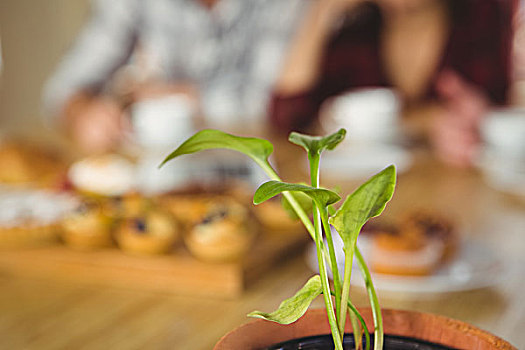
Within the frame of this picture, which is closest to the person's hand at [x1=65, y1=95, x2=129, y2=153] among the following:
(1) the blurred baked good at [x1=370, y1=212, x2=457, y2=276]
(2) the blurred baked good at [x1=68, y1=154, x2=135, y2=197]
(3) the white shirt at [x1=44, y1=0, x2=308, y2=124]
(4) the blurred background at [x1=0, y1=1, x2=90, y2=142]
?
(3) the white shirt at [x1=44, y1=0, x2=308, y2=124]

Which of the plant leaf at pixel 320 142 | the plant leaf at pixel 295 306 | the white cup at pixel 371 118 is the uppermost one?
the white cup at pixel 371 118

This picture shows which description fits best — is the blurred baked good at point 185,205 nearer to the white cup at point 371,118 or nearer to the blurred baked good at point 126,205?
the blurred baked good at point 126,205

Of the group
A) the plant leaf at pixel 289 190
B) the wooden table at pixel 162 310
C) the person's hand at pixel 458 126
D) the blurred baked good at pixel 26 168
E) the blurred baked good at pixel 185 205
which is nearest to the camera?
the plant leaf at pixel 289 190

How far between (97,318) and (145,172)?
529 millimetres

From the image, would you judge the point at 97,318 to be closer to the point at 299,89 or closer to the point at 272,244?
the point at 272,244

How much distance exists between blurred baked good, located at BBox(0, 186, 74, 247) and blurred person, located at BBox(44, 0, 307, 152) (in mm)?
1156

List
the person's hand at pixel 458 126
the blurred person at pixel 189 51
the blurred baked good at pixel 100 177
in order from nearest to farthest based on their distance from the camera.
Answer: the blurred baked good at pixel 100 177 < the person's hand at pixel 458 126 < the blurred person at pixel 189 51

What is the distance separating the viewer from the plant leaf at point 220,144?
0.83 ft

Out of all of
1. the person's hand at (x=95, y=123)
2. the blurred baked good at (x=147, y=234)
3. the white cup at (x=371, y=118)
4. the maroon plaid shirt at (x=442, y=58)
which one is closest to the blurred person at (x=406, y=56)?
the maroon plaid shirt at (x=442, y=58)

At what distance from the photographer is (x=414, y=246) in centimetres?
59

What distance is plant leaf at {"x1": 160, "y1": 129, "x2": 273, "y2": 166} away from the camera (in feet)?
0.83

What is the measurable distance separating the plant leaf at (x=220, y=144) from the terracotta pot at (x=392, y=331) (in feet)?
0.27

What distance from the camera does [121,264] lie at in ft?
2.05

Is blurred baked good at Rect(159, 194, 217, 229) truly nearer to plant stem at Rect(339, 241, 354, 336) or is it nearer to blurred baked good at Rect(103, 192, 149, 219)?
blurred baked good at Rect(103, 192, 149, 219)
